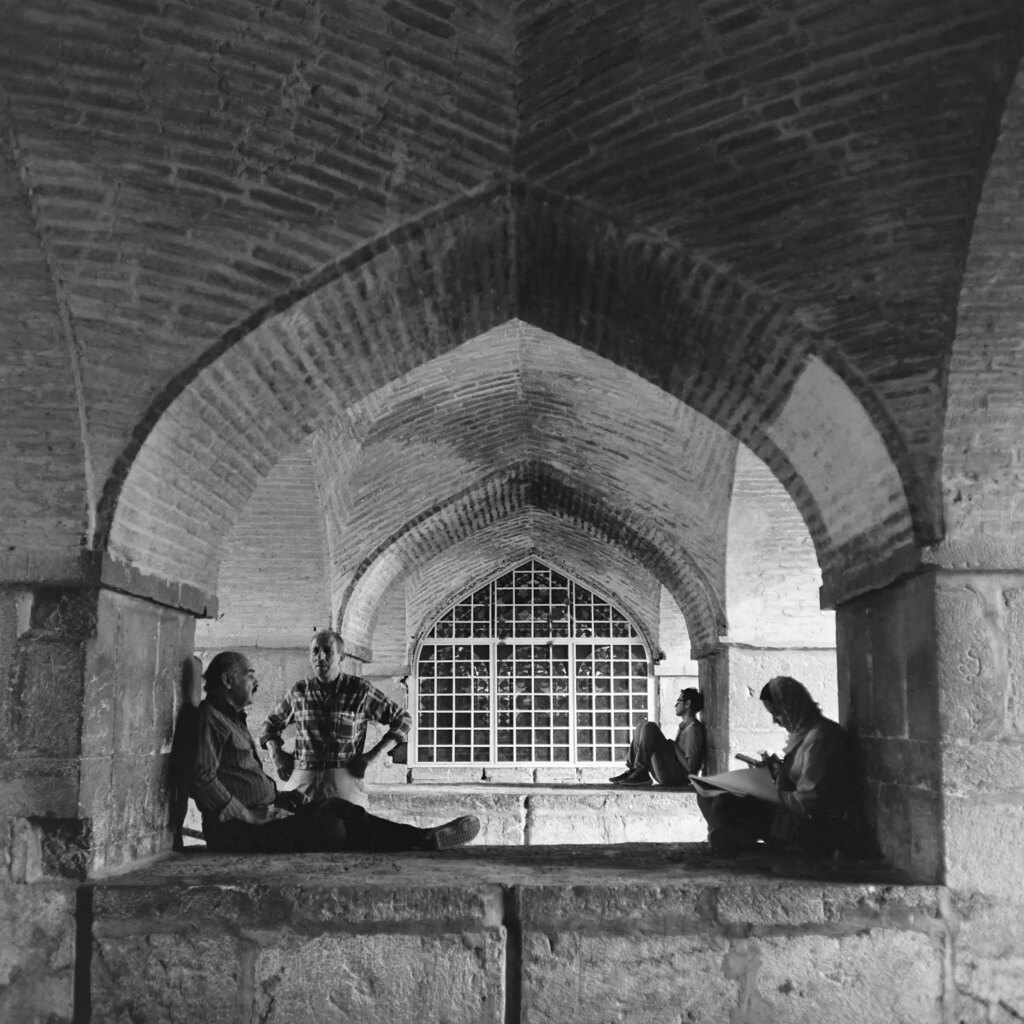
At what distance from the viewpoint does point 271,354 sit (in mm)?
4613

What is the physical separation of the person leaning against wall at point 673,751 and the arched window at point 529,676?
10.5 ft

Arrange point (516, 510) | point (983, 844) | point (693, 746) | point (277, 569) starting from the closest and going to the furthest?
point (983, 844) → point (277, 569) → point (693, 746) → point (516, 510)

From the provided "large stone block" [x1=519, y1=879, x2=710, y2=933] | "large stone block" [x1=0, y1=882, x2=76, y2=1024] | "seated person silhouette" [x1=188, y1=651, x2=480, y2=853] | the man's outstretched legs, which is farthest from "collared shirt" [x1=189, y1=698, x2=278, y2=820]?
"large stone block" [x1=519, y1=879, x2=710, y2=933]

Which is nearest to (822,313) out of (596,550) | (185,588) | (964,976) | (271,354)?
(271,354)

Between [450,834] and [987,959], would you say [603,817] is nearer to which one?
[450,834]

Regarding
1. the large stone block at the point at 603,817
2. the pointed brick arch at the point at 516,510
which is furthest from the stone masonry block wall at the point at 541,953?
the large stone block at the point at 603,817

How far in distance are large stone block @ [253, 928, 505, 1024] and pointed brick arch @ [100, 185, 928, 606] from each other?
1639mm

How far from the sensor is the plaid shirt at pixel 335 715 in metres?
6.60

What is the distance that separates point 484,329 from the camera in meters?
5.39

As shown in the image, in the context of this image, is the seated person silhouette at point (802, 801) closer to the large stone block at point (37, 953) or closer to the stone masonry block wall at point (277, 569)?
the large stone block at point (37, 953)

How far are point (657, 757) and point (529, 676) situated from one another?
13.1 ft

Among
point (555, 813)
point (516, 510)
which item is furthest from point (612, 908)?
point (516, 510)

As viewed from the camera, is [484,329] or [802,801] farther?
[484,329]

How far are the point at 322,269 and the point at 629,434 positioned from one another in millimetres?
5264
